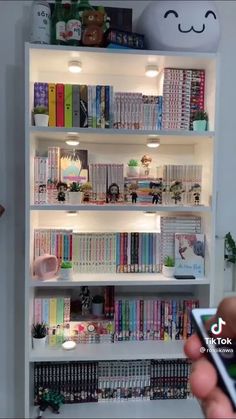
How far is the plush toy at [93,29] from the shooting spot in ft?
4.24

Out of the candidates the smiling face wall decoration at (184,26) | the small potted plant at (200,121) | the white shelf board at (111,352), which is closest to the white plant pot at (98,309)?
the white shelf board at (111,352)

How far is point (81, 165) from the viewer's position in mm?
1470

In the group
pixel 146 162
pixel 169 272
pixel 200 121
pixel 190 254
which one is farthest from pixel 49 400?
pixel 200 121

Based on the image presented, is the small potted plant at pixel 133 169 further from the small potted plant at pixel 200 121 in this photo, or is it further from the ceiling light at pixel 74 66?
the ceiling light at pixel 74 66

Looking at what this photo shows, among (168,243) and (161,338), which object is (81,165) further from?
(161,338)

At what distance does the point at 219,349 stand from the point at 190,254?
1043 millimetres

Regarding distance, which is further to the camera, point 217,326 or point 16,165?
point 16,165

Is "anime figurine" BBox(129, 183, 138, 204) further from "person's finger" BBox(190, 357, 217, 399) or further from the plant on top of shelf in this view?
"person's finger" BBox(190, 357, 217, 399)

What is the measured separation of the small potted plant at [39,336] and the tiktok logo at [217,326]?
43.6 inches

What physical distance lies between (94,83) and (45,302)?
98cm

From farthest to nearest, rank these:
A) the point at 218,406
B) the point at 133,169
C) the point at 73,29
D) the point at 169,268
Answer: the point at 133,169
the point at 169,268
the point at 73,29
the point at 218,406

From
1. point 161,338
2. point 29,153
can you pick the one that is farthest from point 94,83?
point 161,338

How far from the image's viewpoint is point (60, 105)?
53.0 inches

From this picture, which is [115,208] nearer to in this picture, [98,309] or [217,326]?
[98,309]
